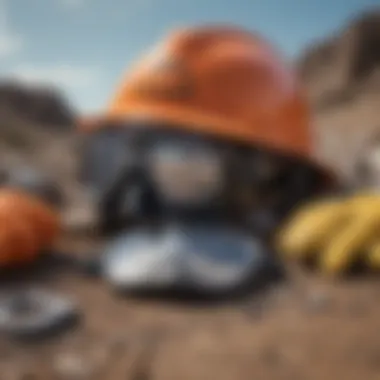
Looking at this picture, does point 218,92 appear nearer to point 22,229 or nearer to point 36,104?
point 22,229

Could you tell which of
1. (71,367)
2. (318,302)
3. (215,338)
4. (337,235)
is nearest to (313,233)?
(337,235)

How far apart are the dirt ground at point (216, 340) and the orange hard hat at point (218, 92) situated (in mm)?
785

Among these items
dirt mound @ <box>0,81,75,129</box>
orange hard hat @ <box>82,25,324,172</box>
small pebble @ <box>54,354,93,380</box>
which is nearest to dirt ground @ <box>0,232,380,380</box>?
small pebble @ <box>54,354,93,380</box>

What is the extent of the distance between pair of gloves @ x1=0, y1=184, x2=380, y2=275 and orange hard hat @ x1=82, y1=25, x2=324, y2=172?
0.40 metres

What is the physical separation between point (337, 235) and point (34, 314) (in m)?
1.11

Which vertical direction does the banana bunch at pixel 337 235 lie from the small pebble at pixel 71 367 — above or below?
above

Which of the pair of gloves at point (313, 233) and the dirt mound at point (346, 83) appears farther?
the dirt mound at point (346, 83)

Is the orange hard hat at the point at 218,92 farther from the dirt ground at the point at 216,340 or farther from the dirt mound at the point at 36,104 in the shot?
the dirt mound at the point at 36,104

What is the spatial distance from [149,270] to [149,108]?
0.92 m

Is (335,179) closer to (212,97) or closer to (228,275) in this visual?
(212,97)

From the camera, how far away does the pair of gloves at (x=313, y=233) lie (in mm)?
2266

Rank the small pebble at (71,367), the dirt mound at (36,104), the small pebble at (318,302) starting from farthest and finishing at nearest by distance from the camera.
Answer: the dirt mound at (36,104), the small pebble at (318,302), the small pebble at (71,367)

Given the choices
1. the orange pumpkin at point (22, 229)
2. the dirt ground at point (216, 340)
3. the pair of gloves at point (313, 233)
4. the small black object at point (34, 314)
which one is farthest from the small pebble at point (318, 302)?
the orange pumpkin at point (22, 229)

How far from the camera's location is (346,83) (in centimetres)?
817
